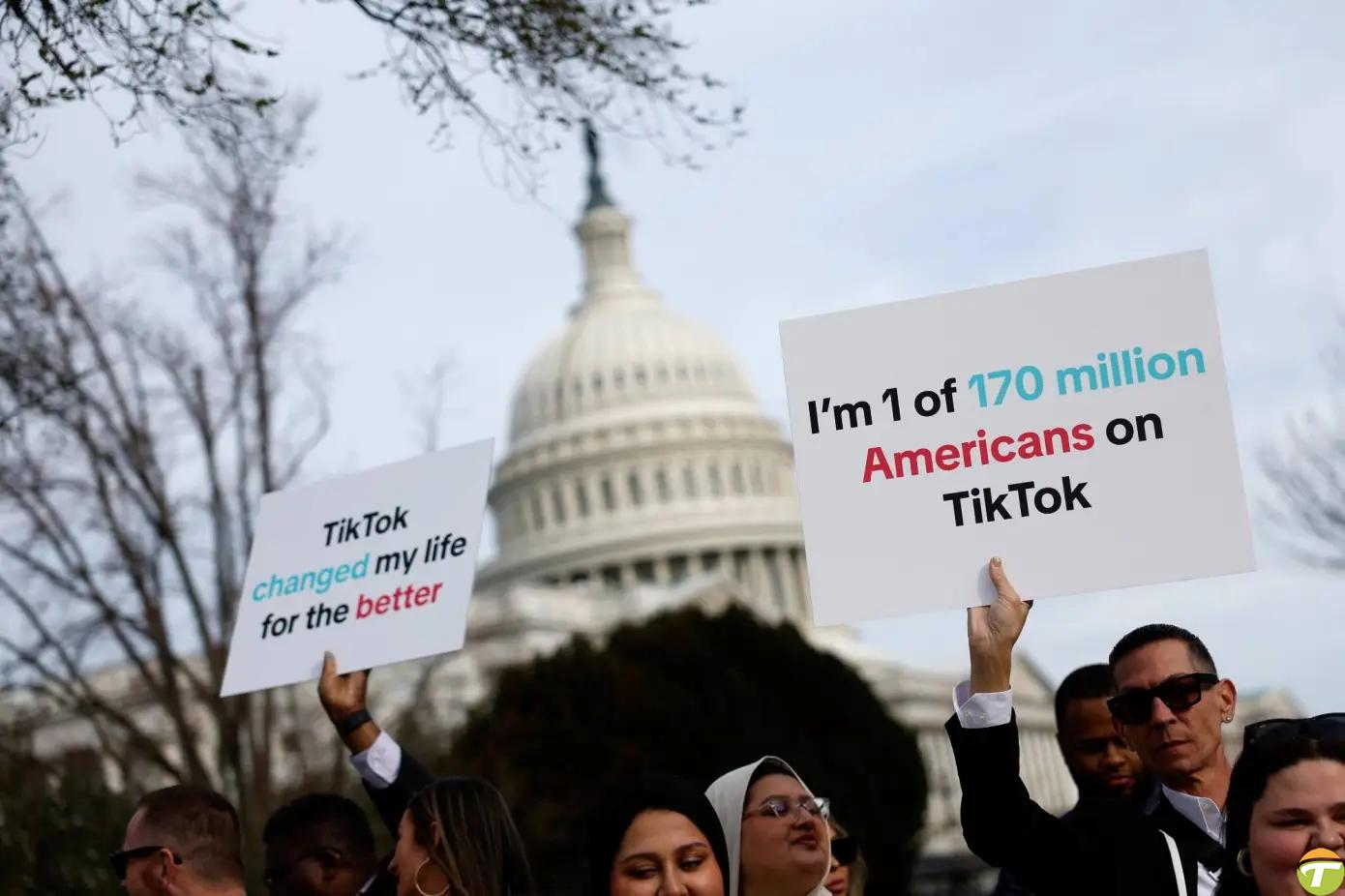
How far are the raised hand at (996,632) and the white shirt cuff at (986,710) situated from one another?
1cm

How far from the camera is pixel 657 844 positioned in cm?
406

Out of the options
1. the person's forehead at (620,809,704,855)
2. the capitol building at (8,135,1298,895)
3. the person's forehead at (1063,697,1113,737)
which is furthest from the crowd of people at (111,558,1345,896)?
the capitol building at (8,135,1298,895)

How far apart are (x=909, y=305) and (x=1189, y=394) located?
62 centimetres

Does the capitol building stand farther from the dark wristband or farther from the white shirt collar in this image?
the white shirt collar

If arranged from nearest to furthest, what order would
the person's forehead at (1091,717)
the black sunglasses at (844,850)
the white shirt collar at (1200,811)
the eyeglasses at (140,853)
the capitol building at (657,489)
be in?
1. the white shirt collar at (1200,811)
2. the eyeglasses at (140,853)
3. the black sunglasses at (844,850)
4. the person's forehead at (1091,717)
5. the capitol building at (657,489)

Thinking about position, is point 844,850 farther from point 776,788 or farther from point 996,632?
point 996,632

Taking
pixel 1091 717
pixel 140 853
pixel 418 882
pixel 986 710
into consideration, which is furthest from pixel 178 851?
pixel 1091 717

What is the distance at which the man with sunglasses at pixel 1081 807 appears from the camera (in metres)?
4.09

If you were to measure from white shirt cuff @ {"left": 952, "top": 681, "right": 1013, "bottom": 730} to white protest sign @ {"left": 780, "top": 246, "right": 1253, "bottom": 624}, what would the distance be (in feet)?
1.21

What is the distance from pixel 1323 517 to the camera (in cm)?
2034

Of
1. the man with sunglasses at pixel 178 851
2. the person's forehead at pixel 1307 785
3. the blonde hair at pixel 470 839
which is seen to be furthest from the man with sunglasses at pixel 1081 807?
the man with sunglasses at pixel 178 851

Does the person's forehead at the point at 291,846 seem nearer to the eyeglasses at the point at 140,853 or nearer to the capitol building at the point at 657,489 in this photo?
the eyeglasses at the point at 140,853

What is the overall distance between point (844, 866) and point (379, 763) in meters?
1.23

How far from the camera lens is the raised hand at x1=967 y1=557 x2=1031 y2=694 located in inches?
162
